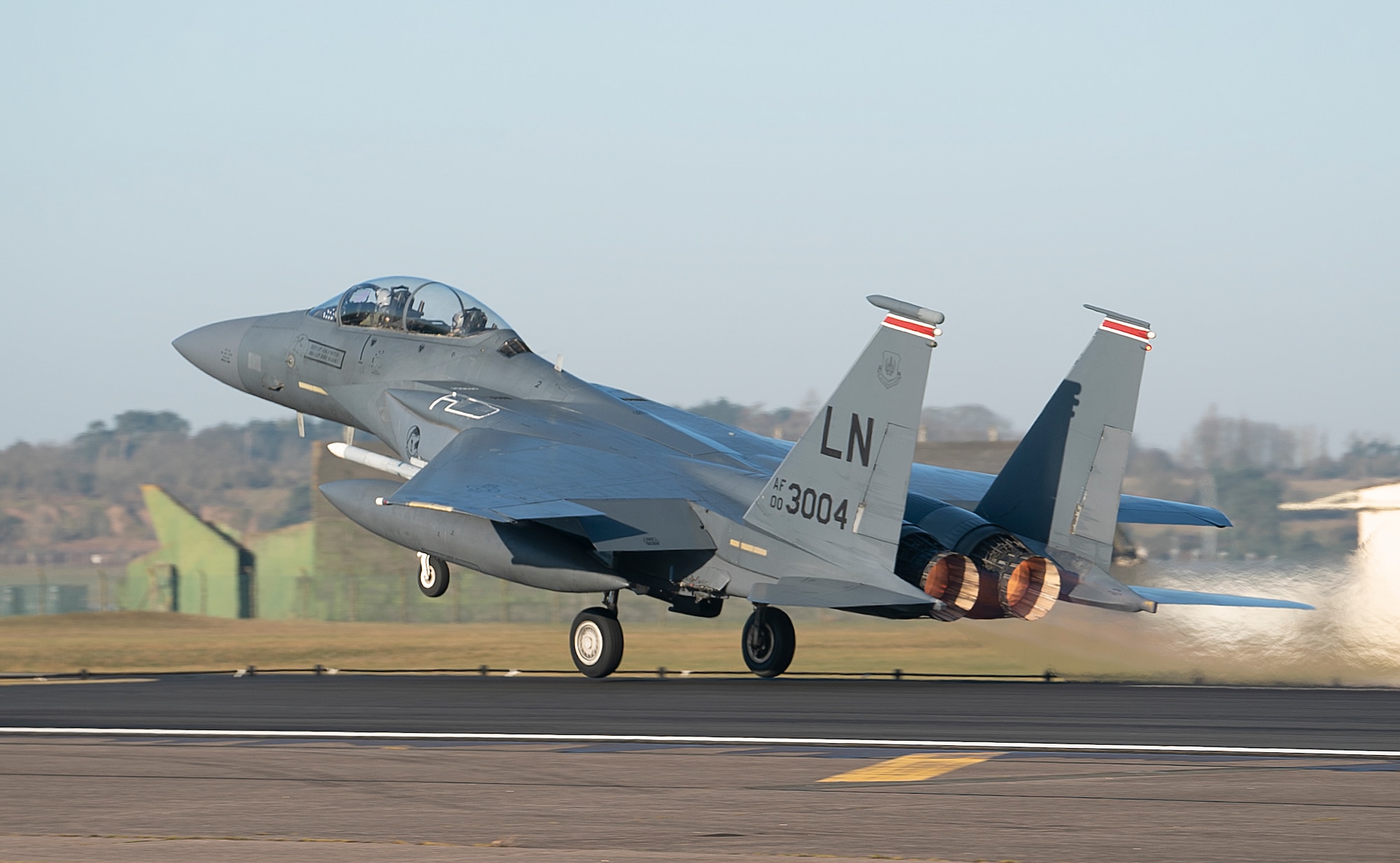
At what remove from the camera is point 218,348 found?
79.6 ft

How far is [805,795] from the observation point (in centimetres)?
855

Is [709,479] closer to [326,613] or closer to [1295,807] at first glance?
[1295,807]

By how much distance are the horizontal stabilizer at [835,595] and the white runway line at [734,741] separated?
4.19 metres

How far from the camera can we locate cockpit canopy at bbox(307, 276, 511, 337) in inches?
850

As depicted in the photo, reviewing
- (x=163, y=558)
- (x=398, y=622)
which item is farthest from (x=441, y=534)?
(x=163, y=558)

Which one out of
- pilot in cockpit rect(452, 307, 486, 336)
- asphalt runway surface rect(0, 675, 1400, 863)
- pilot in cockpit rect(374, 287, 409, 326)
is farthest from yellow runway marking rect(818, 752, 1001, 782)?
pilot in cockpit rect(374, 287, 409, 326)

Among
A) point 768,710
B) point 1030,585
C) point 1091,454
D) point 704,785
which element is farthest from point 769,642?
point 704,785

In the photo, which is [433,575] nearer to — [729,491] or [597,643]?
[597,643]

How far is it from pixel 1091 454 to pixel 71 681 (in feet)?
43.6

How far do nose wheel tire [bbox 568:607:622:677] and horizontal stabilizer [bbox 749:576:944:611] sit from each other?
2706mm

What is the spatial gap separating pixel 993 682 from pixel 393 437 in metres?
8.57

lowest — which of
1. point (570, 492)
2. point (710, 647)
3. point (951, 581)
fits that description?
point (710, 647)

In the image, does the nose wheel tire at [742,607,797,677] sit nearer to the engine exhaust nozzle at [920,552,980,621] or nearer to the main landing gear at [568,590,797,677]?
the main landing gear at [568,590,797,677]

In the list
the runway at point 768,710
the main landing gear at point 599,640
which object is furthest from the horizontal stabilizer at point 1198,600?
the main landing gear at point 599,640
